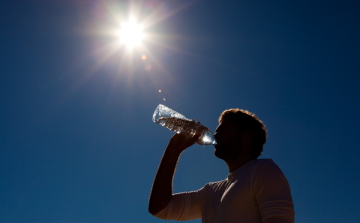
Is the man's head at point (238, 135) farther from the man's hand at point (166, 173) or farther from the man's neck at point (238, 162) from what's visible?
the man's hand at point (166, 173)

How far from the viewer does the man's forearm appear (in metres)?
2.85

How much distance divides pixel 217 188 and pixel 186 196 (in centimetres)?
42

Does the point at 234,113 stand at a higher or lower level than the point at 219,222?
higher

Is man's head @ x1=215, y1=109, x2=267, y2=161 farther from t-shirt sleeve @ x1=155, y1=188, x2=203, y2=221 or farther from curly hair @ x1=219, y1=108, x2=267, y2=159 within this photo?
t-shirt sleeve @ x1=155, y1=188, x2=203, y2=221

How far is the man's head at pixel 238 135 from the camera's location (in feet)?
9.39

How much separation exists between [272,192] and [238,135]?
0.95 m

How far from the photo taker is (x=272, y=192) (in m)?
2.04

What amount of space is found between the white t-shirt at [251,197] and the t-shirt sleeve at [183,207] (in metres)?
0.22

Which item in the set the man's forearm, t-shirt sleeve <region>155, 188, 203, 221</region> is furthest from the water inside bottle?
t-shirt sleeve <region>155, 188, 203, 221</region>

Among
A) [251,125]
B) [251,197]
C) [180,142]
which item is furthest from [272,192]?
[180,142]

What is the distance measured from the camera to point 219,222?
2.25 m

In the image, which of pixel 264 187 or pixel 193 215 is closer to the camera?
pixel 264 187

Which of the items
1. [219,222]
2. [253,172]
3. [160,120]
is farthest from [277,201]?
[160,120]

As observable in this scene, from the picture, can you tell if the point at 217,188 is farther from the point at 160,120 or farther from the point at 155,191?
the point at 160,120
